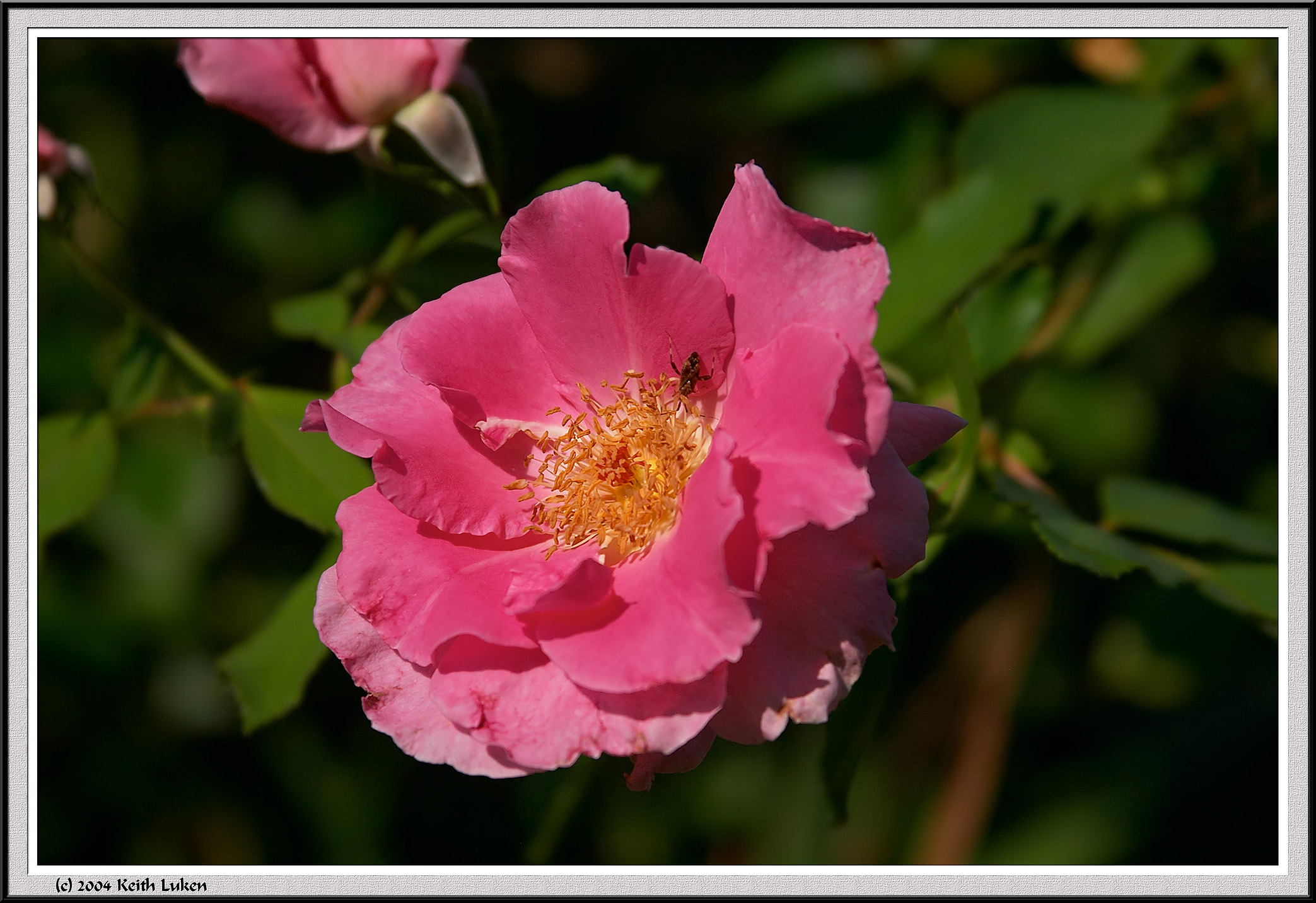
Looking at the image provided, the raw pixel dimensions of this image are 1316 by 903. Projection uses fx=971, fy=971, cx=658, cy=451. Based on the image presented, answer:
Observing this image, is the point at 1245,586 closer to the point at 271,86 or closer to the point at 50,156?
the point at 271,86

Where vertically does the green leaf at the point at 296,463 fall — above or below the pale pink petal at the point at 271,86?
below

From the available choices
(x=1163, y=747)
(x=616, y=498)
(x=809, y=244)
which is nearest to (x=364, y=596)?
(x=616, y=498)

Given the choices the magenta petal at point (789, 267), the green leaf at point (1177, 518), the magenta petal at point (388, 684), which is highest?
the magenta petal at point (789, 267)

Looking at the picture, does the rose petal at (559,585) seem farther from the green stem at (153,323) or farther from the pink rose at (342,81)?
the green stem at (153,323)

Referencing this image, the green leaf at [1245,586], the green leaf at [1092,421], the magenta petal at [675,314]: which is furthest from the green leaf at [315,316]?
the green leaf at [1092,421]

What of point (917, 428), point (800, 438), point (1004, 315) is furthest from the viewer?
point (1004, 315)

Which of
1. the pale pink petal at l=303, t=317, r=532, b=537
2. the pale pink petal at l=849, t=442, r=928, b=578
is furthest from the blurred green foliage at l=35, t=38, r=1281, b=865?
the pale pink petal at l=849, t=442, r=928, b=578

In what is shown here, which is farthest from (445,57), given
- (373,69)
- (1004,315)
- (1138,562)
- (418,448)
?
(1138,562)

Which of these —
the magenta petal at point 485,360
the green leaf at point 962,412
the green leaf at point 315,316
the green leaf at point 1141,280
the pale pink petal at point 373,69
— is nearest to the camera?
the magenta petal at point 485,360
